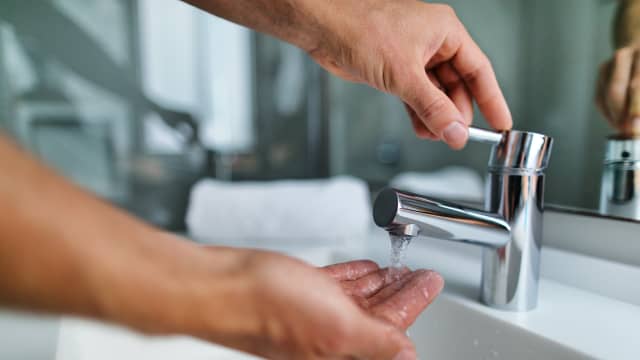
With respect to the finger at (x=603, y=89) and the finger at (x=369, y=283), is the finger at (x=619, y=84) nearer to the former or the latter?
the finger at (x=603, y=89)

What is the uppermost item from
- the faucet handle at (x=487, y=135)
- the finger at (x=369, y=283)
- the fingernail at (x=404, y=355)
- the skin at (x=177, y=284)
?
the faucet handle at (x=487, y=135)

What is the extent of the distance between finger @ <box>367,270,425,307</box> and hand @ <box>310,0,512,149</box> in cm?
16

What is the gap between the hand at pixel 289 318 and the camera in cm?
27

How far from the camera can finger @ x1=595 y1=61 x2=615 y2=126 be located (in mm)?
542

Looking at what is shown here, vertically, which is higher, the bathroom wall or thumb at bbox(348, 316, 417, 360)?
A: the bathroom wall

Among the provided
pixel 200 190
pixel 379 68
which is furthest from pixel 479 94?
pixel 200 190

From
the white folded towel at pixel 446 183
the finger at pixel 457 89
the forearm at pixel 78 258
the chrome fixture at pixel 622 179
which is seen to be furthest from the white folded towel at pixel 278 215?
the forearm at pixel 78 258

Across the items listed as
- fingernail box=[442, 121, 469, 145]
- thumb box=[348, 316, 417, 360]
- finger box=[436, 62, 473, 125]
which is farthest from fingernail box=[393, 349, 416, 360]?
finger box=[436, 62, 473, 125]

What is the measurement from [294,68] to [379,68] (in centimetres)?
46

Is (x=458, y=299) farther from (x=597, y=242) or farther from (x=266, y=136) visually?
(x=266, y=136)

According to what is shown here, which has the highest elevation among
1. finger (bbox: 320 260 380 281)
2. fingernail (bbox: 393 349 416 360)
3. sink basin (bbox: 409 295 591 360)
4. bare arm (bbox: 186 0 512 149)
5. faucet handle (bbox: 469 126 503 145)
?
bare arm (bbox: 186 0 512 149)

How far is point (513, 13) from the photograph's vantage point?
0.71 m

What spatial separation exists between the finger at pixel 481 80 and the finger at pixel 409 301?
0.27m

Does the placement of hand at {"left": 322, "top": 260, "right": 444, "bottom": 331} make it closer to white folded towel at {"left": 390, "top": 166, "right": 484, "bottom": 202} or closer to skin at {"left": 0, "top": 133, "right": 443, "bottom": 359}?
skin at {"left": 0, "top": 133, "right": 443, "bottom": 359}
